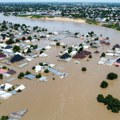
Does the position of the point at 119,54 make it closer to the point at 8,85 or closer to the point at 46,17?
the point at 8,85

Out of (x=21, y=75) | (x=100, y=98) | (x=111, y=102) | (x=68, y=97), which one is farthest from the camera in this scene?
(x=21, y=75)

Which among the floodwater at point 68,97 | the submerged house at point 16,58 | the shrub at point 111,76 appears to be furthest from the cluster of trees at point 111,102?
the submerged house at point 16,58

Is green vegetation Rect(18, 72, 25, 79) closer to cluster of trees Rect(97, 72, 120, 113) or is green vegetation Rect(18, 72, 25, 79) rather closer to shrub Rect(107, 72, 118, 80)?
cluster of trees Rect(97, 72, 120, 113)

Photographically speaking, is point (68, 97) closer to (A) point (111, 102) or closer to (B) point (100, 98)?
(B) point (100, 98)

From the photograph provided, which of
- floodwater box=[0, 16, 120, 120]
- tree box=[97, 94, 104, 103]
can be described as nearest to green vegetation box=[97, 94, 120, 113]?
tree box=[97, 94, 104, 103]

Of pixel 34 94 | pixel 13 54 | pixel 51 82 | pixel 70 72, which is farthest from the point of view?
pixel 13 54

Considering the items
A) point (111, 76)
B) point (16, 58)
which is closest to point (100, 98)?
point (111, 76)

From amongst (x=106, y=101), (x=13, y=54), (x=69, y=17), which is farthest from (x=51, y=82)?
(x=69, y=17)

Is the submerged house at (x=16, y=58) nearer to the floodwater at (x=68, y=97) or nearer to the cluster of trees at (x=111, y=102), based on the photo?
the floodwater at (x=68, y=97)

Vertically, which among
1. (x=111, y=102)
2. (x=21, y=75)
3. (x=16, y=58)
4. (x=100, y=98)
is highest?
(x=111, y=102)
